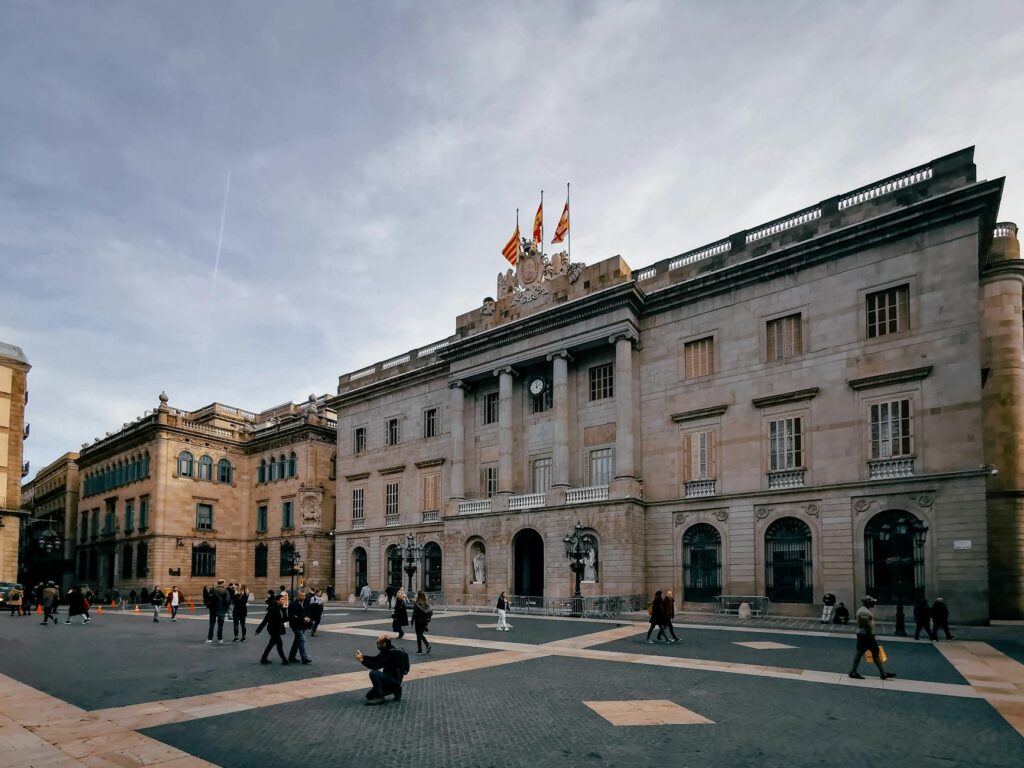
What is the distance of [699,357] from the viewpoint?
35.1 m

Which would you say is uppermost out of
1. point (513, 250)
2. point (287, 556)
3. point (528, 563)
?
point (513, 250)

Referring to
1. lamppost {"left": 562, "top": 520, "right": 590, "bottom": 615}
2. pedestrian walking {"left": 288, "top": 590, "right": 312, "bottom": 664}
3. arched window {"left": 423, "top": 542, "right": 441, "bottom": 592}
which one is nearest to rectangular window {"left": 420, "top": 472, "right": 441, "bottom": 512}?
arched window {"left": 423, "top": 542, "right": 441, "bottom": 592}

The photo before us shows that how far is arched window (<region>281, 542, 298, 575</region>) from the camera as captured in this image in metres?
54.2

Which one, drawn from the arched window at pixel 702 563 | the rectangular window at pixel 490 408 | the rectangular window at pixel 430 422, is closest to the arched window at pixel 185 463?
the rectangular window at pixel 430 422

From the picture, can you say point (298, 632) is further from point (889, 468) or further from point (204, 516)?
point (204, 516)

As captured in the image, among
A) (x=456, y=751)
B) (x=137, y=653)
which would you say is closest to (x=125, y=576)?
(x=137, y=653)

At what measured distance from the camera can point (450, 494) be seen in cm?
4281

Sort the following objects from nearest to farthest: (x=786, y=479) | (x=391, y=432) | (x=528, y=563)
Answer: (x=786, y=479) < (x=528, y=563) < (x=391, y=432)

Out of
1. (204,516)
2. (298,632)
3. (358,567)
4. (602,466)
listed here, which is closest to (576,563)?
(602,466)

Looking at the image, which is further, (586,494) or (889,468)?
(586,494)

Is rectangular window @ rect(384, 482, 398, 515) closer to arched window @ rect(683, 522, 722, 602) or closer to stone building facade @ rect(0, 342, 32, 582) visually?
arched window @ rect(683, 522, 722, 602)

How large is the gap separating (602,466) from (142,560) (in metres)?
39.1

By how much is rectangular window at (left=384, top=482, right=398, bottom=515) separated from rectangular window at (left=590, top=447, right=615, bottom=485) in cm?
1612

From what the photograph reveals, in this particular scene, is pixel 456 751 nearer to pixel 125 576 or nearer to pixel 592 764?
pixel 592 764
